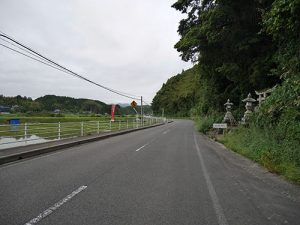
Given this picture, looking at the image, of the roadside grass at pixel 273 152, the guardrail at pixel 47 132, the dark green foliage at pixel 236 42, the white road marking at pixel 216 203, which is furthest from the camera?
the dark green foliage at pixel 236 42

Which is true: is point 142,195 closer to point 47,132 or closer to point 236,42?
point 47,132

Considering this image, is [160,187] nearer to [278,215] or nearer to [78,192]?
[78,192]

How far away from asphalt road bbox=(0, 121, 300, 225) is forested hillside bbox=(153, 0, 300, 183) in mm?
1843

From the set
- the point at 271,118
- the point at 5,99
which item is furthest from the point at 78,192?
the point at 5,99

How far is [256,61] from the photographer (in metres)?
18.6

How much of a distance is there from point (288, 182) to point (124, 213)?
4.70 metres

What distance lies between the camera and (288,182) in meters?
6.85

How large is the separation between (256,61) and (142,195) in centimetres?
1614

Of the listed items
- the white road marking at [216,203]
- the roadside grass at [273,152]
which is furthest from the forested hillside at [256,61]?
the white road marking at [216,203]

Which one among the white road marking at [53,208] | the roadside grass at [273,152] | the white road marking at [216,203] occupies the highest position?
the roadside grass at [273,152]

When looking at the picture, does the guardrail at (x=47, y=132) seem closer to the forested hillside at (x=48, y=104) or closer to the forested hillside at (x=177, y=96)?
the forested hillside at (x=177, y=96)

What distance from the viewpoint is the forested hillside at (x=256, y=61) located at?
9.19 meters

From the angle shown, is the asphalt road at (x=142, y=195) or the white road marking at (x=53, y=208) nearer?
the white road marking at (x=53, y=208)

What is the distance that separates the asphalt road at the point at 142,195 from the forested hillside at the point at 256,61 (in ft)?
6.05
